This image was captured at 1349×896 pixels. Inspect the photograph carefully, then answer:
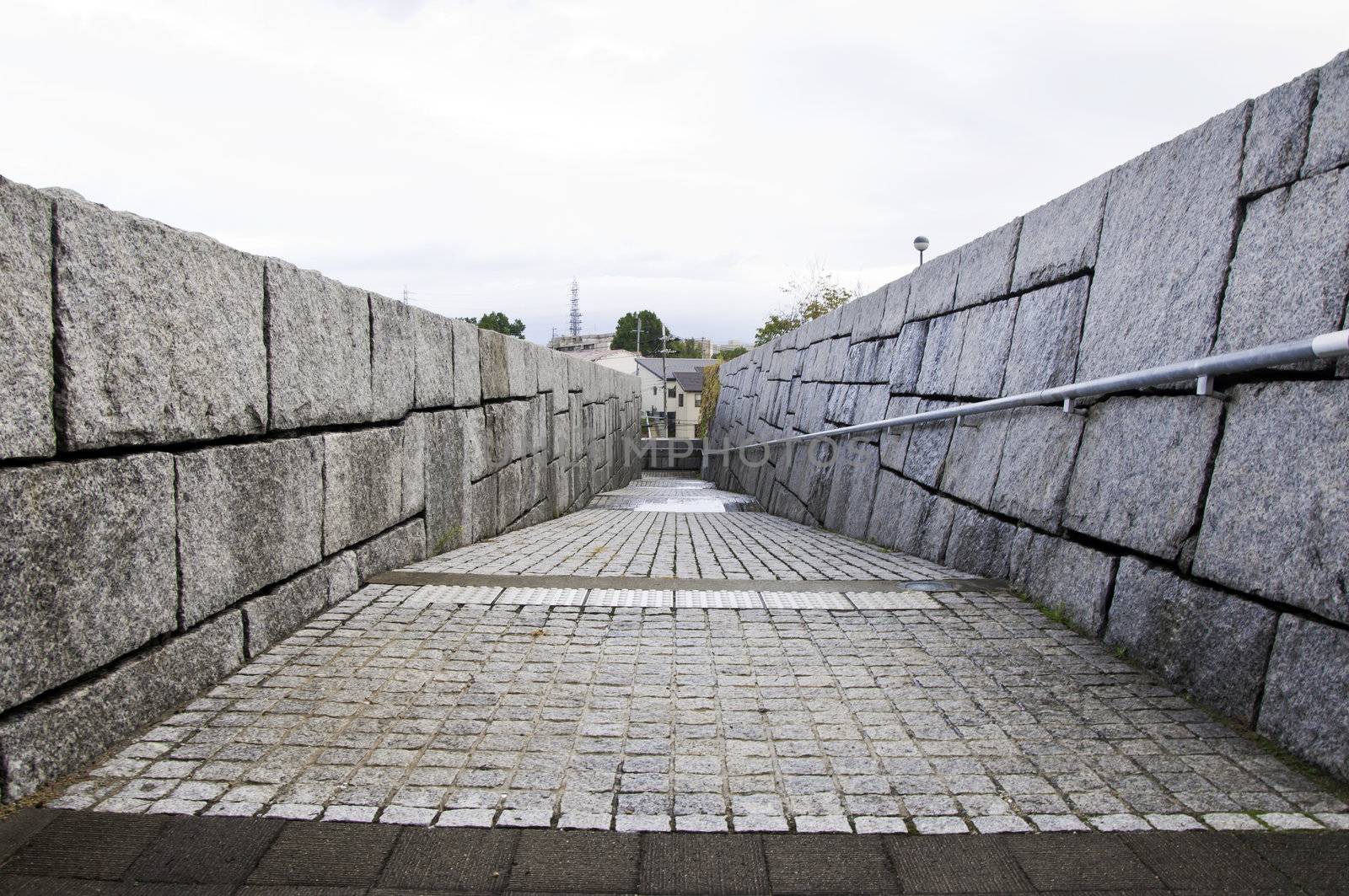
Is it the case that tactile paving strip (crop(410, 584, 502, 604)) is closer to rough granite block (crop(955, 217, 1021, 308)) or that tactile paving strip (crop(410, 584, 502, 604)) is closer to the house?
rough granite block (crop(955, 217, 1021, 308))

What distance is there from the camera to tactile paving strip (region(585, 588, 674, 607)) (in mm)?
4535

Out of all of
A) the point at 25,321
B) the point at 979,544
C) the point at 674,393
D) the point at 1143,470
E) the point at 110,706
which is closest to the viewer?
the point at 25,321

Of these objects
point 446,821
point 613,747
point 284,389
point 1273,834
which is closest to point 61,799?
point 446,821

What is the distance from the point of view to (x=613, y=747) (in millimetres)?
2830

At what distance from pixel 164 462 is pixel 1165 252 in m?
3.94

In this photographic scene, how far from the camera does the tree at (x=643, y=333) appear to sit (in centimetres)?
10806

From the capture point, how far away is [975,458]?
18.1 feet

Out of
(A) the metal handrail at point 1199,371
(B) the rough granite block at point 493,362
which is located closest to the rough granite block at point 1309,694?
(A) the metal handrail at point 1199,371

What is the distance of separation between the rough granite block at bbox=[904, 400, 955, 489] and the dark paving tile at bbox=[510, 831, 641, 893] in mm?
4336

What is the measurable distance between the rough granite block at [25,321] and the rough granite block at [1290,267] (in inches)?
147

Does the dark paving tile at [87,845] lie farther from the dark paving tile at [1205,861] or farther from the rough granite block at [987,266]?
the rough granite block at [987,266]

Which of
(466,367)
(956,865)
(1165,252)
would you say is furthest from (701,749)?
(466,367)

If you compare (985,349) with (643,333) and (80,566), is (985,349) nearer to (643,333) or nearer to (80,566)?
(80,566)

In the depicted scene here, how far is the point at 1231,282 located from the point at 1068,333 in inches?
51.6
